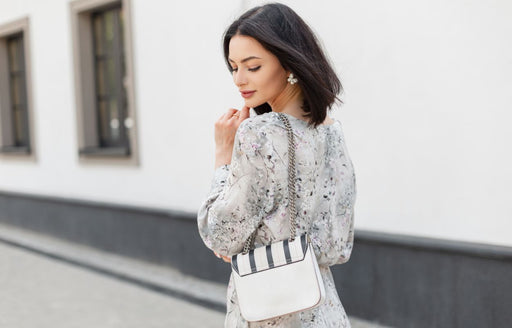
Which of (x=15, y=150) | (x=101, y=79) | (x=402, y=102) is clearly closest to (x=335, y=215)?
(x=402, y=102)

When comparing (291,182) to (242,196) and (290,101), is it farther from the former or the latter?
(290,101)

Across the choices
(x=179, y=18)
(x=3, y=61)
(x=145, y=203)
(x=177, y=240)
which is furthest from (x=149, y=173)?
(x=3, y=61)

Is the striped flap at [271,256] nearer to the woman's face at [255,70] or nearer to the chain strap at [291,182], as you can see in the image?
the chain strap at [291,182]

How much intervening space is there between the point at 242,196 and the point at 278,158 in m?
0.13

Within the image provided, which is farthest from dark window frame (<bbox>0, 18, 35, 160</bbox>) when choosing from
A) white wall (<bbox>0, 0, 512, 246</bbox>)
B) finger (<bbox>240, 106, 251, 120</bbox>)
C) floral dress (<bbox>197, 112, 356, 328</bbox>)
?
floral dress (<bbox>197, 112, 356, 328</bbox>)

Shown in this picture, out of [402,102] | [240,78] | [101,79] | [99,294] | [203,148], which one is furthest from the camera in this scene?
[101,79]

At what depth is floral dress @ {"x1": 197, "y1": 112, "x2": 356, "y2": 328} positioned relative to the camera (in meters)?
1.46

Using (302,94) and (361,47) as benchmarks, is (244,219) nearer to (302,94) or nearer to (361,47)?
(302,94)

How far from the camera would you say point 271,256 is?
1.47m

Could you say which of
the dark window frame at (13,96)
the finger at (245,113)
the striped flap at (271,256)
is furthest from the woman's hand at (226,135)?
the dark window frame at (13,96)

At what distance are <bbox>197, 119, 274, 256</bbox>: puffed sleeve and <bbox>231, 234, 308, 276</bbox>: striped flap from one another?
4cm

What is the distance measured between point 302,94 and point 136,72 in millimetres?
4947

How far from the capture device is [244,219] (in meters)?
1.47

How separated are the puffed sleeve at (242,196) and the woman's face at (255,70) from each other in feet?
0.40
